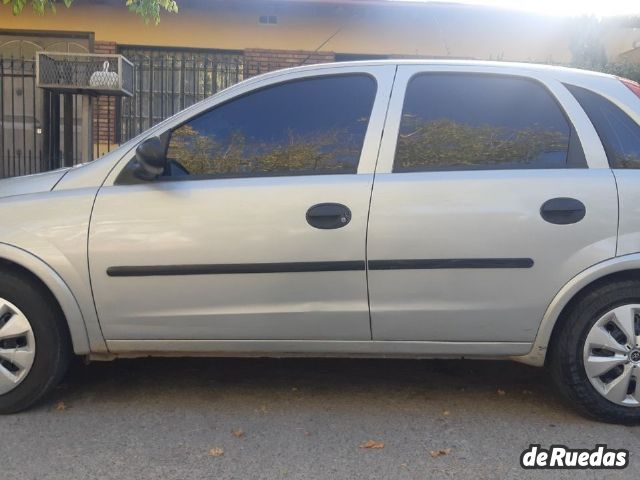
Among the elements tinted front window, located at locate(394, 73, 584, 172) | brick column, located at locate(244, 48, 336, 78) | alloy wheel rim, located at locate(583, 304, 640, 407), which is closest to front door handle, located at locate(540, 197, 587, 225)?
tinted front window, located at locate(394, 73, 584, 172)

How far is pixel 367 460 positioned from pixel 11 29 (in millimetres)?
9169

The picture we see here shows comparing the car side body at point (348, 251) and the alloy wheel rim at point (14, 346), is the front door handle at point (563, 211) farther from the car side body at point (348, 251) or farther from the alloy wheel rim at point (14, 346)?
the alloy wheel rim at point (14, 346)

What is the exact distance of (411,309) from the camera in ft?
10.9

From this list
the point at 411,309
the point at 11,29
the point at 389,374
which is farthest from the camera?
the point at 11,29

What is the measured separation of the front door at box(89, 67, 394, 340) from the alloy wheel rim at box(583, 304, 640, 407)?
1.13 m

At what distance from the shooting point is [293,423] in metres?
3.45

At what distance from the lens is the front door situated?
3.29 meters

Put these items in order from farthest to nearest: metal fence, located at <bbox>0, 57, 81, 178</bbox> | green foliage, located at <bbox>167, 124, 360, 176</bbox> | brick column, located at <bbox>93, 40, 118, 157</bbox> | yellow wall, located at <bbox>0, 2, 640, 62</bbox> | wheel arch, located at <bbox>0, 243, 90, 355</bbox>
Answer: yellow wall, located at <bbox>0, 2, 640, 62</bbox> < brick column, located at <bbox>93, 40, 118, 157</bbox> < metal fence, located at <bbox>0, 57, 81, 178</bbox> < green foliage, located at <bbox>167, 124, 360, 176</bbox> < wheel arch, located at <bbox>0, 243, 90, 355</bbox>

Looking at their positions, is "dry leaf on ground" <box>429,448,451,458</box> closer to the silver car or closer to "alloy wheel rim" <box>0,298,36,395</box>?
the silver car

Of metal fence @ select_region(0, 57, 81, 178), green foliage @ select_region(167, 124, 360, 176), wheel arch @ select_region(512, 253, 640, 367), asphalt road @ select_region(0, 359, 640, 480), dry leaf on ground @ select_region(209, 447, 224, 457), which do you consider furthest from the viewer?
metal fence @ select_region(0, 57, 81, 178)

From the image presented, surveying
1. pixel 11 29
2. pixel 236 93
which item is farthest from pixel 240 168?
pixel 11 29

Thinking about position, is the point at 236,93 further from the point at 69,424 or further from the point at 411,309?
the point at 69,424

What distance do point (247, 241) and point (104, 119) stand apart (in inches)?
280

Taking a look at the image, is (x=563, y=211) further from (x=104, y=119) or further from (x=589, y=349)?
(x=104, y=119)
